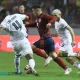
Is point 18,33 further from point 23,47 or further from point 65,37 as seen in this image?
point 65,37

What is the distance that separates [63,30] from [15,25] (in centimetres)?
206

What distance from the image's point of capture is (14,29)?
12484 millimetres

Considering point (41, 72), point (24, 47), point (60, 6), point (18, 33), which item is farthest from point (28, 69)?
point (60, 6)

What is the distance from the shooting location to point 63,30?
46.1 ft

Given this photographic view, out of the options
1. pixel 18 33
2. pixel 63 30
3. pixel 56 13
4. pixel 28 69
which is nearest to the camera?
pixel 28 69

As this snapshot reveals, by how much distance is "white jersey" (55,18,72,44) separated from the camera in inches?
540

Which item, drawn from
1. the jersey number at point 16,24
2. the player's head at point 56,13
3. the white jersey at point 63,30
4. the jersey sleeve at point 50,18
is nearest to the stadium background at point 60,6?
the white jersey at point 63,30

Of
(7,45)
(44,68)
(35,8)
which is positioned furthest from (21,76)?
(7,45)

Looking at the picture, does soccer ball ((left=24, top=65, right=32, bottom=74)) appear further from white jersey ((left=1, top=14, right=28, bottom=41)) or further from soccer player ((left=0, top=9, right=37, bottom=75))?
white jersey ((left=1, top=14, right=28, bottom=41))

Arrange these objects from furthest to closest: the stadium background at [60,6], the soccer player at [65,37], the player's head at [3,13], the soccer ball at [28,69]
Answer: the stadium background at [60,6] → the player's head at [3,13] → the soccer player at [65,37] → the soccer ball at [28,69]

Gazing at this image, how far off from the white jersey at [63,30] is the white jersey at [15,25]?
1.53m

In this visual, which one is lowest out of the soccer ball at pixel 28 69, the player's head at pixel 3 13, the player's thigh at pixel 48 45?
the player's head at pixel 3 13

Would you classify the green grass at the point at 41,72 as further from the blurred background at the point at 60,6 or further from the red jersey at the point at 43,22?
the blurred background at the point at 60,6

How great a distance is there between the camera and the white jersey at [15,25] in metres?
12.4
